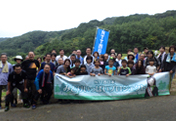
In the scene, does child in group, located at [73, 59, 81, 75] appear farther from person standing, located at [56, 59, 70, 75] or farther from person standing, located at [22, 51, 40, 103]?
person standing, located at [22, 51, 40, 103]

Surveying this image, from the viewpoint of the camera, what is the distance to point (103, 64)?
6.29 m

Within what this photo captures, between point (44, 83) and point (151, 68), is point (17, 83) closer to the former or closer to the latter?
point (44, 83)

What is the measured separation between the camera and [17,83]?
4.84 metres

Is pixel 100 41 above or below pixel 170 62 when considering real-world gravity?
above

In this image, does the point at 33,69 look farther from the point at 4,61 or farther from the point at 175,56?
the point at 175,56

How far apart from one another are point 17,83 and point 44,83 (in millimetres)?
867

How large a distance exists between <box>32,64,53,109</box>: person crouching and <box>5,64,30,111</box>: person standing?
0.36m


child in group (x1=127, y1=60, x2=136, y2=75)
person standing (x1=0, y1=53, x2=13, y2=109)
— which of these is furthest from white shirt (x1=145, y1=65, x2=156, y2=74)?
person standing (x1=0, y1=53, x2=13, y2=109)

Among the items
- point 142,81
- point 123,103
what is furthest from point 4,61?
point 142,81

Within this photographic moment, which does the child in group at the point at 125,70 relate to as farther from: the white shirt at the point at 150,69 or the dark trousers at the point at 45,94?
the dark trousers at the point at 45,94

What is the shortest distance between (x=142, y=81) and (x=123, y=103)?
1117 millimetres

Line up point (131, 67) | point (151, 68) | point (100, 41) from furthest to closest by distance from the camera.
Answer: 1. point (100, 41)
2. point (131, 67)
3. point (151, 68)

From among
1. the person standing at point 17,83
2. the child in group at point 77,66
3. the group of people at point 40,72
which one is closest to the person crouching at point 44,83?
the group of people at point 40,72

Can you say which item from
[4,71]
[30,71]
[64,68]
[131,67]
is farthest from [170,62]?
[4,71]
